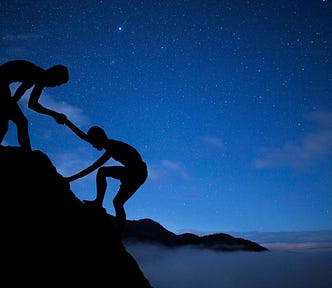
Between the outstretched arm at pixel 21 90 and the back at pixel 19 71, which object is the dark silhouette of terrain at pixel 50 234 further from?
the back at pixel 19 71

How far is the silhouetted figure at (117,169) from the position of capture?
683 cm

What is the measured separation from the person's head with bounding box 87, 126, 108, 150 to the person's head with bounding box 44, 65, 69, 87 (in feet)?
3.98

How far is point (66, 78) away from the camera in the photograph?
6.58 m

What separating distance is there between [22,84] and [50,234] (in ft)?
10.6

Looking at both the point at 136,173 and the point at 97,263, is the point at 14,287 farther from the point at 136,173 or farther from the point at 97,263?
the point at 136,173

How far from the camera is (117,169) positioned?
23.6 ft

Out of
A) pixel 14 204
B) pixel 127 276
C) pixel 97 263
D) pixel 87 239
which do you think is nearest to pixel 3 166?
pixel 14 204

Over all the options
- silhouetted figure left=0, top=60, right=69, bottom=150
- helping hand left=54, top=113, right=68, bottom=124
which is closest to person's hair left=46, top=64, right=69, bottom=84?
silhouetted figure left=0, top=60, right=69, bottom=150

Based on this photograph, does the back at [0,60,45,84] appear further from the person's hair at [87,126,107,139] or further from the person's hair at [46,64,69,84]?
the person's hair at [87,126,107,139]

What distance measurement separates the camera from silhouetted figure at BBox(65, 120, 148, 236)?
6.83 m

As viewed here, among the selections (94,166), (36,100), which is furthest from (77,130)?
(36,100)

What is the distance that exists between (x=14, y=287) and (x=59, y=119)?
349cm

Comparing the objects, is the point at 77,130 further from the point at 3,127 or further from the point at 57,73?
the point at 3,127

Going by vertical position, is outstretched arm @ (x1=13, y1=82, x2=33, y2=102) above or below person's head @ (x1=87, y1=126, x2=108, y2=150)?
above
